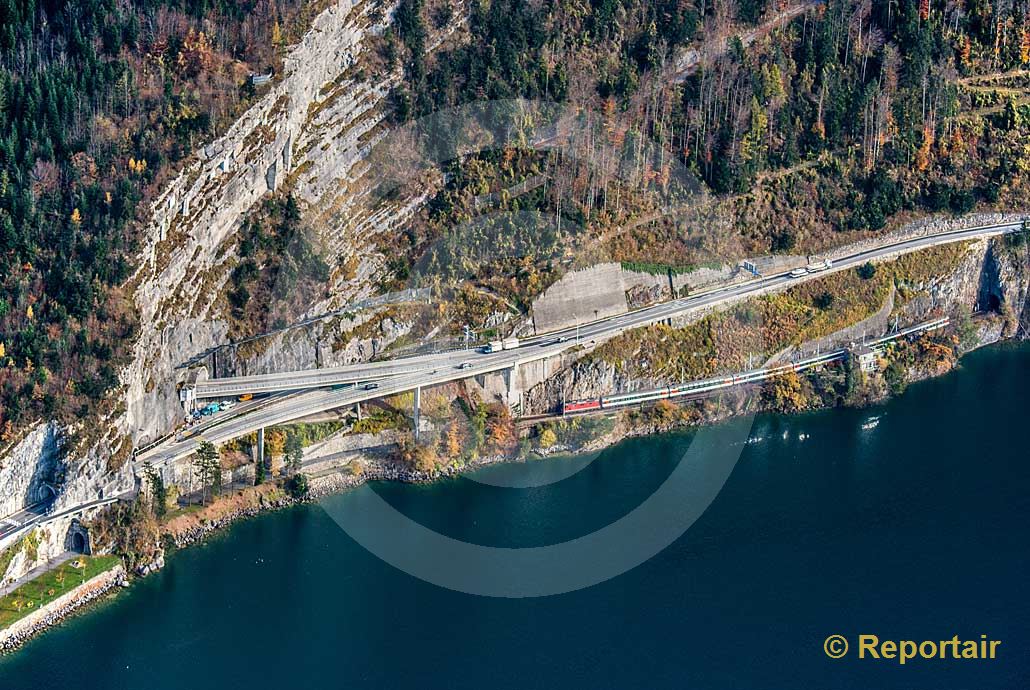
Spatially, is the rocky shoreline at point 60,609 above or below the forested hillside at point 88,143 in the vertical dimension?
below

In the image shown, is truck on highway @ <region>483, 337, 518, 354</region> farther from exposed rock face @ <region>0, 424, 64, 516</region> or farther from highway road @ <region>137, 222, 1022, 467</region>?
exposed rock face @ <region>0, 424, 64, 516</region>

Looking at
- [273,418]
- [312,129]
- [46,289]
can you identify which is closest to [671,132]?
[312,129]

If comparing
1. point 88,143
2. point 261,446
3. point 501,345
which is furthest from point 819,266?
point 88,143

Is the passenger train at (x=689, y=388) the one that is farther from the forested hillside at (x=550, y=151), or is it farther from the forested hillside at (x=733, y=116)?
the forested hillside at (x=733, y=116)

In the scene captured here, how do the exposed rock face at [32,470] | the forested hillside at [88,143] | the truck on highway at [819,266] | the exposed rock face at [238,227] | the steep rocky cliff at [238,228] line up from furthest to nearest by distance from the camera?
the truck on highway at [819,266] → the exposed rock face at [238,227] → the steep rocky cliff at [238,228] → the forested hillside at [88,143] → the exposed rock face at [32,470]

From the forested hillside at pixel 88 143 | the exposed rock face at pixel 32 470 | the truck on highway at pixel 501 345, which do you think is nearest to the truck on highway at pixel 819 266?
the truck on highway at pixel 501 345

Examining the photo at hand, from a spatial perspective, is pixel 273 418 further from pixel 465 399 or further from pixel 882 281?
pixel 882 281

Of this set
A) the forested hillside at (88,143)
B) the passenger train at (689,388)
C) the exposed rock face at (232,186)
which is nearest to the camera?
the forested hillside at (88,143)
